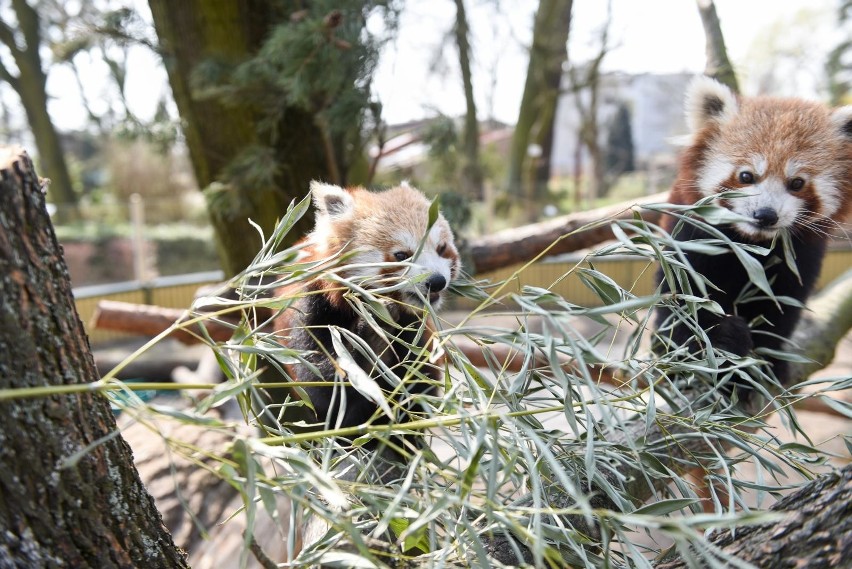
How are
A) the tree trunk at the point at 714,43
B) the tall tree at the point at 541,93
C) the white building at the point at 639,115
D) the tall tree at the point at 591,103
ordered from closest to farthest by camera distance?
the tree trunk at the point at 714,43
the tall tree at the point at 541,93
the tall tree at the point at 591,103
the white building at the point at 639,115

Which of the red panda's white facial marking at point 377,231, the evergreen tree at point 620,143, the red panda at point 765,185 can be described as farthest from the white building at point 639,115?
the red panda's white facial marking at point 377,231

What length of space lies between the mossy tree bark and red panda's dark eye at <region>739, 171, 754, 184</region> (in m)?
2.06

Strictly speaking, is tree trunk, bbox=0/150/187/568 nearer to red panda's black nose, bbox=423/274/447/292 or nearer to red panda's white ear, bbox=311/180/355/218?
red panda's black nose, bbox=423/274/447/292

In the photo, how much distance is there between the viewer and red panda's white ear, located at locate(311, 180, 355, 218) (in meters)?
2.10

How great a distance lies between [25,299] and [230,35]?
2.73m

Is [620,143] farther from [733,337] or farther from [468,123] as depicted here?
[733,337]

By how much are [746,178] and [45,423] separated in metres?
1.97

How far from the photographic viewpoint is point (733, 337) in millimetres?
1917

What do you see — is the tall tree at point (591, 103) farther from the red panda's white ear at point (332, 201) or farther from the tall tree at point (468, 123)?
the red panda's white ear at point (332, 201)

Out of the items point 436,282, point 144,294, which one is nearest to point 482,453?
point 436,282

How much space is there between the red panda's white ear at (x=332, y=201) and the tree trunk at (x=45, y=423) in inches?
45.1

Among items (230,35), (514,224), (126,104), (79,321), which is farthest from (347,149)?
(514,224)

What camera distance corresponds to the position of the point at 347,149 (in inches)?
135

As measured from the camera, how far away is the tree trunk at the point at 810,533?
909 mm
